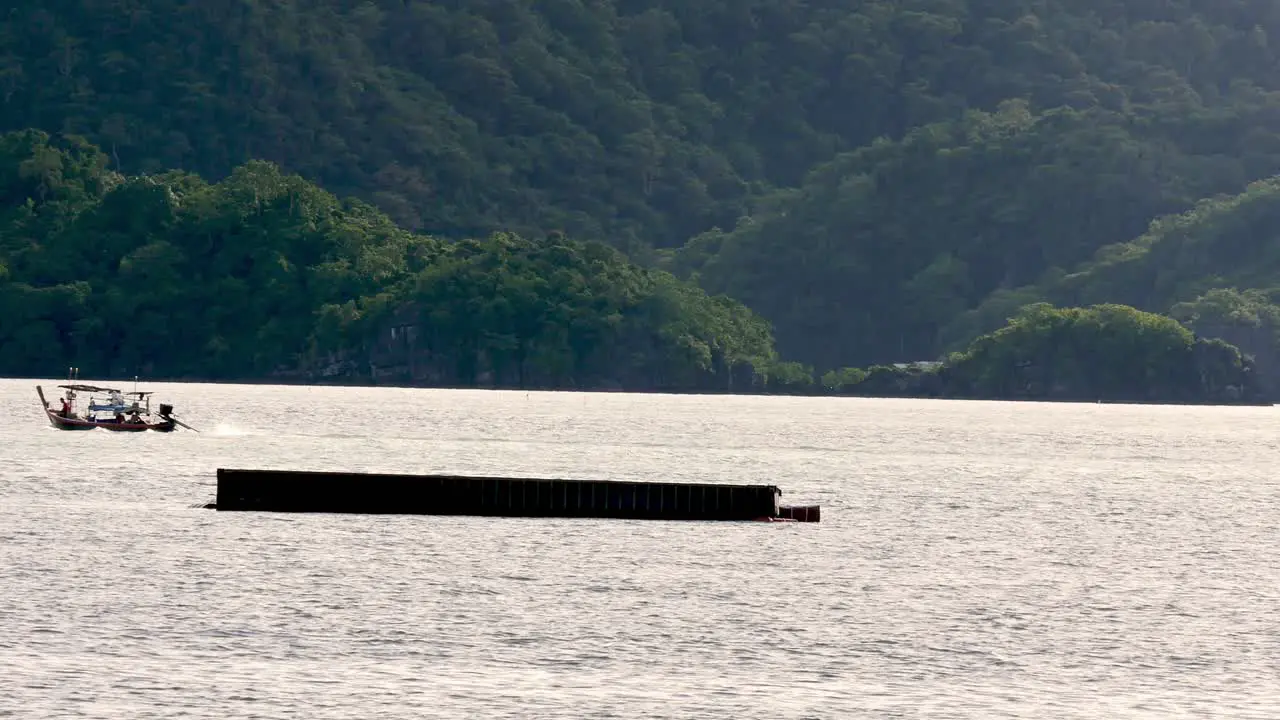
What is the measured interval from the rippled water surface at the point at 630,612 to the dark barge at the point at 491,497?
99cm

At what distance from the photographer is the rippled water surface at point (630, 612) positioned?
50.7 m

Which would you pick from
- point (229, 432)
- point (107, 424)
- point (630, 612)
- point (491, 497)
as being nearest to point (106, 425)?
point (107, 424)

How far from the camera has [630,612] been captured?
213 feet

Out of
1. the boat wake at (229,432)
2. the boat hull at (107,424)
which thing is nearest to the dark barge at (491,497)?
the boat hull at (107,424)

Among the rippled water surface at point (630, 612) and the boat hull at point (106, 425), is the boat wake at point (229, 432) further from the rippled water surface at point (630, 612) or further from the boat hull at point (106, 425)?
the rippled water surface at point (630, 612)

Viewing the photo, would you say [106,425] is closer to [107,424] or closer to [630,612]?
[107,424]

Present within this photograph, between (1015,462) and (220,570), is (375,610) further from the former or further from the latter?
(1015,462)

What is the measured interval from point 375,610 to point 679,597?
34.7 ft

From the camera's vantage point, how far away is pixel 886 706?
50156mm

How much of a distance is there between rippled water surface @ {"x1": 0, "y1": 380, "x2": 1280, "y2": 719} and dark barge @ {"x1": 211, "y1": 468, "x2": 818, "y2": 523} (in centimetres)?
99

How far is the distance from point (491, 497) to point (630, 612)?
3347 centimetres

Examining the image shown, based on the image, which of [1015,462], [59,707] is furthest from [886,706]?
[1015,462]

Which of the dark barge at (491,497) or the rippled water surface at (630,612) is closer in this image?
the rippled water surface at (630,612)

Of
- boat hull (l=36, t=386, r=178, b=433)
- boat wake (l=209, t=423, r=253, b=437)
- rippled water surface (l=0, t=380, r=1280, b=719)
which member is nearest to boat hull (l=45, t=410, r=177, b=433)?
boat hull (l=36, t=386, r=178, b=433)
